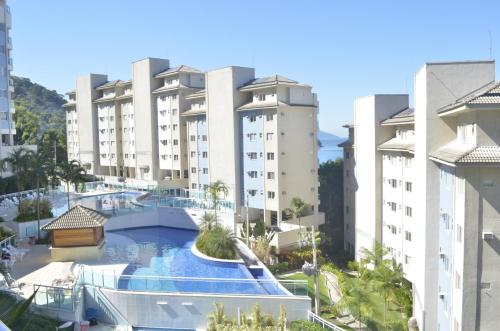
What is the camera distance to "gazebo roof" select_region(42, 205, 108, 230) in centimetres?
2659

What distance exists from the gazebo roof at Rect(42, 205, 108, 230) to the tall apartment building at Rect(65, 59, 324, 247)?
15.7m

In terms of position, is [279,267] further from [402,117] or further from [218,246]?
[402,117]

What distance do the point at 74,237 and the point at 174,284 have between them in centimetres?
848

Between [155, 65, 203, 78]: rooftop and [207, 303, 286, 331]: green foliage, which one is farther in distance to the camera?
[155, 65, 203, 78]: rooftop

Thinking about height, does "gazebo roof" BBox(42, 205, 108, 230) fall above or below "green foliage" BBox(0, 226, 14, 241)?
above

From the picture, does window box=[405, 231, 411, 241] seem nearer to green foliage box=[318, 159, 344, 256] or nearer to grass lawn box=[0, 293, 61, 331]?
green foliage box=[318, 159, 344, 256]

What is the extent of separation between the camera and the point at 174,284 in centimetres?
2152

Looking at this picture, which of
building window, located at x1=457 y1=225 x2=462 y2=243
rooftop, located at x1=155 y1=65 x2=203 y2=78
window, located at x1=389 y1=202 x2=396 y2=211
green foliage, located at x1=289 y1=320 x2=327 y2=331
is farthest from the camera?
rooftop, located at x1=155 y1=65 x2=203 y2=78

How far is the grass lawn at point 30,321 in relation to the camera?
17.3m

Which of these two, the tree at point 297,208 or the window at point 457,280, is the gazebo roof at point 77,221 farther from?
the window at point 457,280

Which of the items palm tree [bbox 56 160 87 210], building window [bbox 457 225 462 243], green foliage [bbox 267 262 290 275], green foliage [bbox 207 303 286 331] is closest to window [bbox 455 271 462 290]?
building window [bbox 457 225 462 243]

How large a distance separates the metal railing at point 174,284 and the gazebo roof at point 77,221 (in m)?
5.45

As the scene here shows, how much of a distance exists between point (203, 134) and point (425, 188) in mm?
31230

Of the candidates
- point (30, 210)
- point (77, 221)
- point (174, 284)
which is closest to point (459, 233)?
point (174, 284)
